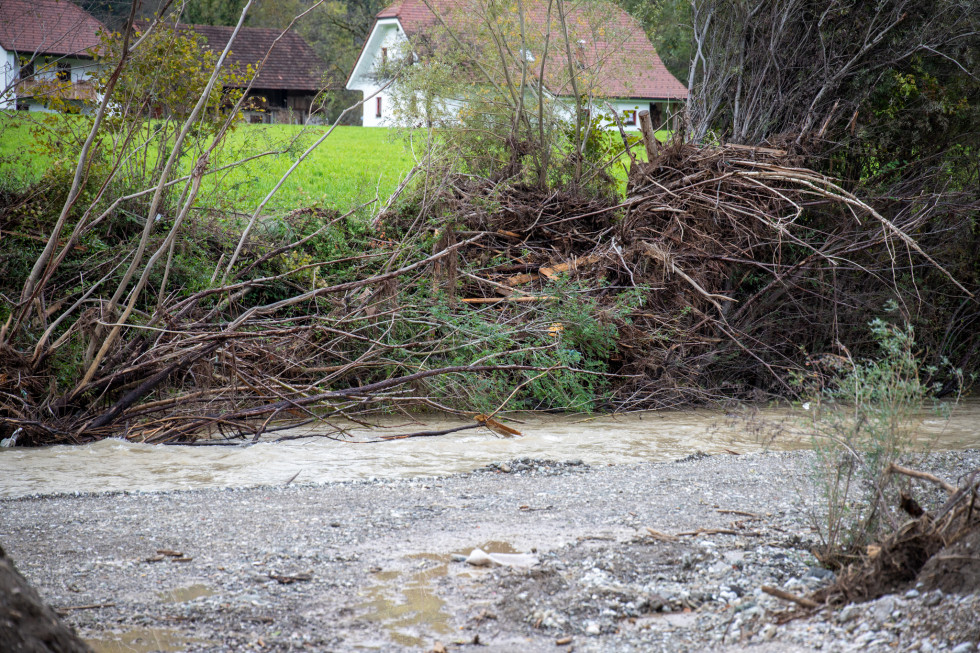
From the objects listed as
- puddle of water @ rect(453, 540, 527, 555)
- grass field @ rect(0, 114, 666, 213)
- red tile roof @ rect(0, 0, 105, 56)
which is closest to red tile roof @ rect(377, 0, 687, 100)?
grass field @ rect(0, 114, 666, 213)

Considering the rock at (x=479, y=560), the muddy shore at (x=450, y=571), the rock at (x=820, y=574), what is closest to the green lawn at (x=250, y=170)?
the muddy shore at (x=450, y=571)

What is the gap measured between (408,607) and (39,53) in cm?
881

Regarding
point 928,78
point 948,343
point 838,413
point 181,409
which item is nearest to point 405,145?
point 181,409

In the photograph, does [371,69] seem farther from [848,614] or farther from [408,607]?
[848,614]

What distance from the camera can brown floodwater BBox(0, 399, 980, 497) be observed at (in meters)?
6.06

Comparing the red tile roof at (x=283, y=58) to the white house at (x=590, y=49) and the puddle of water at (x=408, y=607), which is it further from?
the puddle of water at (x=408, y=607)

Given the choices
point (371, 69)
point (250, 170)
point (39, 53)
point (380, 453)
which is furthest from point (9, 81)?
point (371, 69)

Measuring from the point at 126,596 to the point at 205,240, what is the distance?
289 inches

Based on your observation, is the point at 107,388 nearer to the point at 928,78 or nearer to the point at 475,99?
the point at 475,99

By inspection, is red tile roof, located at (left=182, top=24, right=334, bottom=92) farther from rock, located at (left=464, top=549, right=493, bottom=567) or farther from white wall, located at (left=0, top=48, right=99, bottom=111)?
rock, located at (left=464, top=549, right=493, bottom=567)

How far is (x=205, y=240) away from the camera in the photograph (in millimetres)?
10195

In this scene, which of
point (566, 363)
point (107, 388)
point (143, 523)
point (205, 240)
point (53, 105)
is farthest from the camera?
point (205, 240)

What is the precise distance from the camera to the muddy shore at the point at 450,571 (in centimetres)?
306

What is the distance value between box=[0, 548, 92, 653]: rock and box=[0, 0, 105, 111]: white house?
26.2ft
